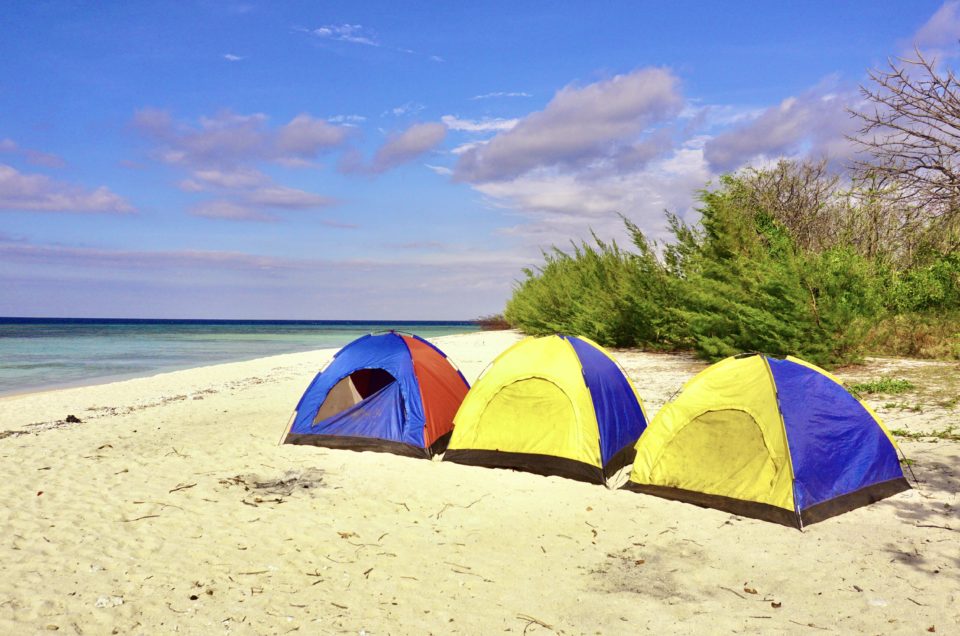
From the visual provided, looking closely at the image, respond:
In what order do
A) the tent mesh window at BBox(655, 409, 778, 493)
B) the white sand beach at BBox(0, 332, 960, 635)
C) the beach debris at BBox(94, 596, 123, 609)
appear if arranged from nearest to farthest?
the white sand beach at BBox(0, 332, 960, 635) < the beach debris at BBox(94, 596, 123, 609) < the tent mesh window at BBox(655, 409, 778, 493)

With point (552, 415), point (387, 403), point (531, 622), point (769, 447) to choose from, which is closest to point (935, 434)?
point (769, 447)

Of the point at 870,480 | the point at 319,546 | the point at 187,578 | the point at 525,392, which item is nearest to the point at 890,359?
the point at 870,480

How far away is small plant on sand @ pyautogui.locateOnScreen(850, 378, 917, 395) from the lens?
11172mm

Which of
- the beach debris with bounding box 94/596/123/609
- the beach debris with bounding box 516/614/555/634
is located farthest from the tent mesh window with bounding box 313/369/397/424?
the beach debris with bounding box 516/614/555/634

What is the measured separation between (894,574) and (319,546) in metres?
4.73

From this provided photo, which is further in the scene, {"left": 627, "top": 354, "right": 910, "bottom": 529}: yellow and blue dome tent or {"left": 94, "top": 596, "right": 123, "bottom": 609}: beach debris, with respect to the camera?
{"left": 627, "top": 354, "right": 910, "bottom": 529}: yellow and blue dome tent

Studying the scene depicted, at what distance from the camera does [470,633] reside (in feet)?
13.5

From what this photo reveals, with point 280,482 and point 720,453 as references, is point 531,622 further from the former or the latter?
point 280,482

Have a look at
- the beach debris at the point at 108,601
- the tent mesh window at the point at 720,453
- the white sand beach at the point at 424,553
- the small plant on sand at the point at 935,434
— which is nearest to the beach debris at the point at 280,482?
the white sand beach at the point at 424,553

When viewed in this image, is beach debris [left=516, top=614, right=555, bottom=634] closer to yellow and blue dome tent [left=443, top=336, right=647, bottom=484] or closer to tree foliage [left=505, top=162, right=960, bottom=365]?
yellow and blue dome tent [left=443, top=336, right=647, bottom=484]

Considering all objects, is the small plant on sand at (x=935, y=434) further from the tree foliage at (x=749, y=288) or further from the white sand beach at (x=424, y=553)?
the tree foliage at (x=749, y=288)

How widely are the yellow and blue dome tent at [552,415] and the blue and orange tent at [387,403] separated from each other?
26.2 inches

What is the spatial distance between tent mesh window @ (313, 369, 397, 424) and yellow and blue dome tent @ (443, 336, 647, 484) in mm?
1662

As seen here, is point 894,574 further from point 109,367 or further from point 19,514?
point 109,367
